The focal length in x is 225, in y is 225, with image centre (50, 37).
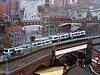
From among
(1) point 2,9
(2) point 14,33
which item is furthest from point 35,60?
(1) point 2,9

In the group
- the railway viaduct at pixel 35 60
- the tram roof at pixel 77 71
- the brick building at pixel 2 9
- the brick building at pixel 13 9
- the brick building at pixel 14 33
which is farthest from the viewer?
the brick building at pixel 13 9

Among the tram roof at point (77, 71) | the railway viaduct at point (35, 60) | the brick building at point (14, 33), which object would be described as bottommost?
the railway viaduct at point (35, 60)

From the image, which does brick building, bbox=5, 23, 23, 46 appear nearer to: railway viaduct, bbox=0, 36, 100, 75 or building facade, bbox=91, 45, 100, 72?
railway viaduct, bbox=0, 36, 100, 75

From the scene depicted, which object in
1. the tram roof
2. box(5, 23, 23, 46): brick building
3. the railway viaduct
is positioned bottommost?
the railway viaduct

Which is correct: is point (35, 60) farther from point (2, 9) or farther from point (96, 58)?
point (2, 9)

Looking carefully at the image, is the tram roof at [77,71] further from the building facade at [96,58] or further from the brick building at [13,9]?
the brick building at [13,9]

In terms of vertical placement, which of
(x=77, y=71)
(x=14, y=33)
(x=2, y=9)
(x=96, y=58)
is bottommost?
(x=96, y=58)

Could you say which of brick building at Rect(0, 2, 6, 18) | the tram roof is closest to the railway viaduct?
the tram roof

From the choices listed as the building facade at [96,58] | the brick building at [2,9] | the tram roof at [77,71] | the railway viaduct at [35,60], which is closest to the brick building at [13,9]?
the brick building at [2,9]

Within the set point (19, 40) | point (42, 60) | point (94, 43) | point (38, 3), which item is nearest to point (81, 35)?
point (94, 43)

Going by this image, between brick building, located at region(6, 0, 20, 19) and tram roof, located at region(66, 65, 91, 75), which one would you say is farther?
brick building, located at region(6, 0, 20, 19)

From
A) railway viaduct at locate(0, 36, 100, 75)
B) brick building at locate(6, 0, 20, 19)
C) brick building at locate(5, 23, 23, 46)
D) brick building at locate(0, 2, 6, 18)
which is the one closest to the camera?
railway viaduct at locate(0, 36, 100, 75)

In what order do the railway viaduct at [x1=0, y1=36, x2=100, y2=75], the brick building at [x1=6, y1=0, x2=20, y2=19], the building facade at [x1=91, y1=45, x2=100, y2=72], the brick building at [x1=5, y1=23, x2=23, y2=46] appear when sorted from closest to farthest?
the railway viaduct at [x1=0, y1=36, x2=100, y2=75], the building facade at [x1=91, y1=45, x2=100, y2=72], the brick building at [x1=5, y1=23, x2=23, y2=46], the brick building at [x1=6, y1=0, x2=20, y2=19]

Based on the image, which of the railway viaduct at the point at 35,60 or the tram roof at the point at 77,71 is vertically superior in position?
the tram roof at the point at 77,71
